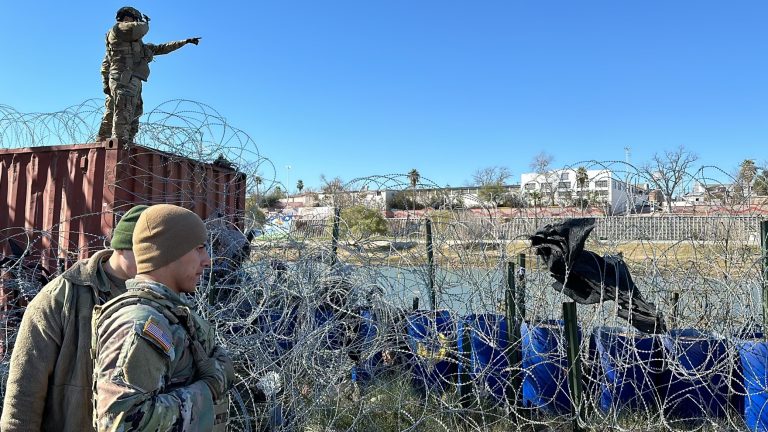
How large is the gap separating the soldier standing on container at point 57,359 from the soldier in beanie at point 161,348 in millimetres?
289

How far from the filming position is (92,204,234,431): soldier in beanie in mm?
1191

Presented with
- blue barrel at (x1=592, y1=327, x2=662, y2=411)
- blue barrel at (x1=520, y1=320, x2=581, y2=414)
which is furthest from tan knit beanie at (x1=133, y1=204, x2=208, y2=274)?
blue barrel at (x1=592, y1=327, x2=662, y2=411)

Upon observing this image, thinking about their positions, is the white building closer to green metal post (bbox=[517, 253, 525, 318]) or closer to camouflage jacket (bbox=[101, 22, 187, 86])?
green metal post (bbox=[517, 253, 525, 318])

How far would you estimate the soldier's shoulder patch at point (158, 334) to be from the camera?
1224 mm

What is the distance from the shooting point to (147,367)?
121 centimetres

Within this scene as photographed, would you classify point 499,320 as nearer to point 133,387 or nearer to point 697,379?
point 697,379

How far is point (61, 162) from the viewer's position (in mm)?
4727

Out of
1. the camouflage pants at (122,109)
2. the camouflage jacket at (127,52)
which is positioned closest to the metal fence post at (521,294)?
the camouflage pants at (122,109)

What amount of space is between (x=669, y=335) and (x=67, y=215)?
475 centimetres

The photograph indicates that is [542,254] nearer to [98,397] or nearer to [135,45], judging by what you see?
[98,397]

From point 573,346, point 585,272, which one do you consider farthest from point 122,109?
point 573,346

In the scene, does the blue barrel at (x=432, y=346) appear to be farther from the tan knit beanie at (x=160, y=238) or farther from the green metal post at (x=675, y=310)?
the tan knit beanie at (x=160, y=238)

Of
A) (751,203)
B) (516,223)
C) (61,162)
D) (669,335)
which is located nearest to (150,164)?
(61,162)

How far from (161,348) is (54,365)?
60 cm
